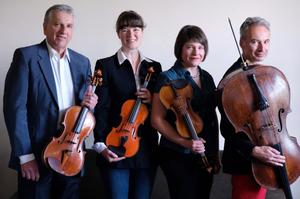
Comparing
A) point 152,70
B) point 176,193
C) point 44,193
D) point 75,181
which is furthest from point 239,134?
point 44,193

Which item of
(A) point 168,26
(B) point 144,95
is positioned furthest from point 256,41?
(A) point 168,26

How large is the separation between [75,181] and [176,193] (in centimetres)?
50

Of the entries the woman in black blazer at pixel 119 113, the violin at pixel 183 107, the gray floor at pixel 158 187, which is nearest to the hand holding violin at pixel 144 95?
the woman in black blazer at pixel 119 113

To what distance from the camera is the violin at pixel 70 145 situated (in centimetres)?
162

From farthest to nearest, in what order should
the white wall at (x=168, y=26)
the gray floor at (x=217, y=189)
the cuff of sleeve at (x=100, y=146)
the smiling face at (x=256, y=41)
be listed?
the white wall at (x=168, y=26), the gray floor at (x=217, y=189), the cuff of sleeve at (x=100, y=146), the smiling face at (x=256, y=41)

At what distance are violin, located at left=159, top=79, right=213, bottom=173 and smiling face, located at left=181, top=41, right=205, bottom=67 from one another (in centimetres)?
10

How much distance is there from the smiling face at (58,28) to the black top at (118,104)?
8.4 inches

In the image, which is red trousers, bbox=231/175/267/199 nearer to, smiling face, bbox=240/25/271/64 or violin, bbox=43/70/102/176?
smiling face, bbox=240/25/271/64

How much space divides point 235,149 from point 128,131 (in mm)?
500

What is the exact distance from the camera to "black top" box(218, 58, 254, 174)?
56.9 inches

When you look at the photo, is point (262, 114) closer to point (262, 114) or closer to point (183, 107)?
point (262, 114)

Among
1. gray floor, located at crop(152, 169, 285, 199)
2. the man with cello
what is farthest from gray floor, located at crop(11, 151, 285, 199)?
the man with cello

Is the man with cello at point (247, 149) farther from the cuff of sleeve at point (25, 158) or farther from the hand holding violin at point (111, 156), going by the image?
the cuff of sleeve at point (25, 158)

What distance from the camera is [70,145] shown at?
63.9 inches
